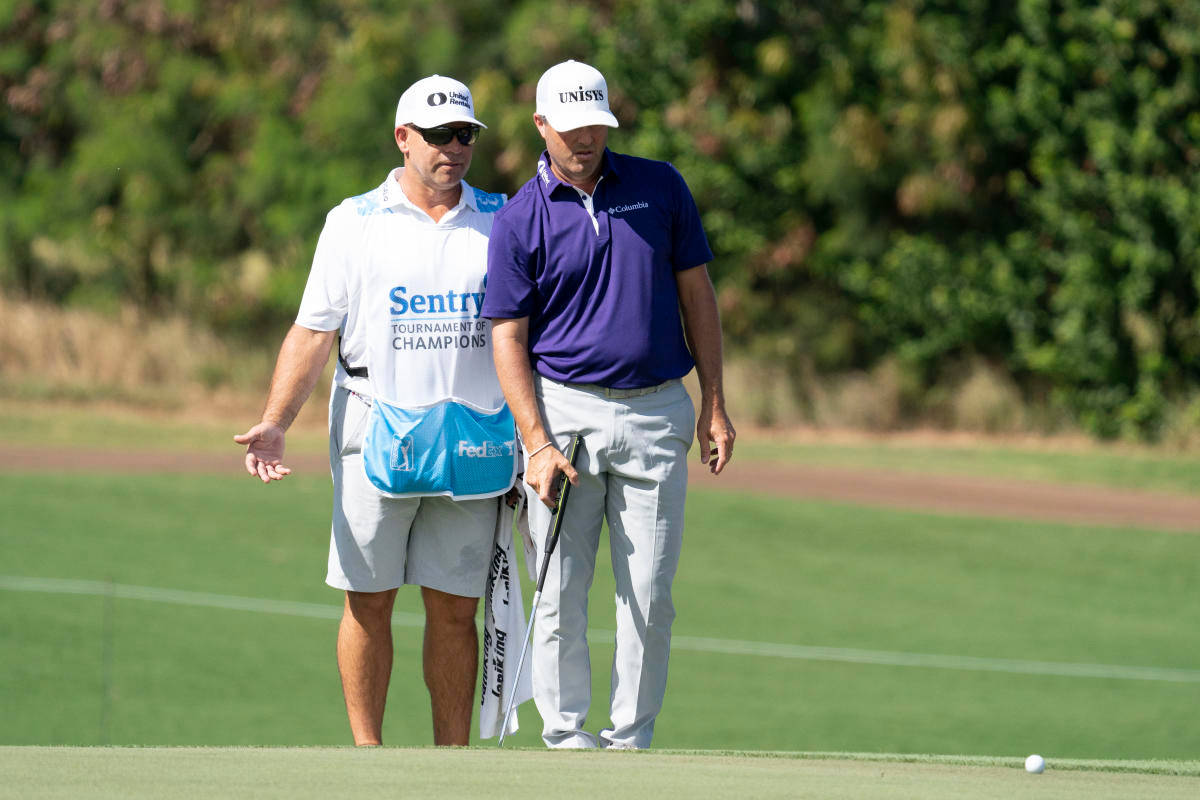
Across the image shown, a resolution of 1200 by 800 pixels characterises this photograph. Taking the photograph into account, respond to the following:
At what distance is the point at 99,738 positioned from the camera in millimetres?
7473

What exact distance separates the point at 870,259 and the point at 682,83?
3.16 m

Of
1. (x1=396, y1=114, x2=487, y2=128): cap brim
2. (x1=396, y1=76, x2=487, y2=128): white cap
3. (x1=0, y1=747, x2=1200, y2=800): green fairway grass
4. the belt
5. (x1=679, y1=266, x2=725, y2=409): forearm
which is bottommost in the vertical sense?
(x1=0, y1=747, x2=1200, y2=800): green fairway grass

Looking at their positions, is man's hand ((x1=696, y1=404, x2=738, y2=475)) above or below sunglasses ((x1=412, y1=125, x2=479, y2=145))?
below

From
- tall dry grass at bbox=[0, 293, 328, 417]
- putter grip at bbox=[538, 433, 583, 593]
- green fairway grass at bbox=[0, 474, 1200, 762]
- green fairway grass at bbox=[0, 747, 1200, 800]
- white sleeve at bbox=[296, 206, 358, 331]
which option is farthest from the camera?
tall dry grass at bbox=[0, 293, 328, 417]

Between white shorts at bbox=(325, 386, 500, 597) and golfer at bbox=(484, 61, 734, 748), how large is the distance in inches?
10.1

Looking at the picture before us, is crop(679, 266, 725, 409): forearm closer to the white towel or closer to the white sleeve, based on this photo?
the white towel

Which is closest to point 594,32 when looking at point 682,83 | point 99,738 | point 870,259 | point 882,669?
point 682,83

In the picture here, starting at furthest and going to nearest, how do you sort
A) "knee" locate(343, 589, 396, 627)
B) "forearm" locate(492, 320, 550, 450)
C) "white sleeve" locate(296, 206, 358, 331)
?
"knee" locate(343, 589, 396, 627), "white sleeve" locate(296, 206, 358, 331), "forearm" locate(492, 320, 550, 450)

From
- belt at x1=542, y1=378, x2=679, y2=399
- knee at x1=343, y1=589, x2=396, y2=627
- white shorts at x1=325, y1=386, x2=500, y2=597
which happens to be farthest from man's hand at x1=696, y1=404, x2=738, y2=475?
knee at x1=343, y1=589, x2=396, y2=627

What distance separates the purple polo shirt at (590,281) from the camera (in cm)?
509

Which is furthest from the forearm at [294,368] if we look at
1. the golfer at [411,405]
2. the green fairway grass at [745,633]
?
the green fairway grass at [745,633]

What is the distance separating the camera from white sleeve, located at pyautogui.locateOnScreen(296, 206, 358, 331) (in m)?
5.30

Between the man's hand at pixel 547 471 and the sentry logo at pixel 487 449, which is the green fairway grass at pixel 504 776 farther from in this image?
the sentry logo at pixel 487 449

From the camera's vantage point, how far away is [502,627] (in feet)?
18.2
